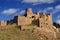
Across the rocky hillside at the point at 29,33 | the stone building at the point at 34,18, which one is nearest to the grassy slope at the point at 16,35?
the rocky hillside at the point at 29,33

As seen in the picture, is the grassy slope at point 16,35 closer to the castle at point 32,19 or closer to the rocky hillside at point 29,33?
the rocky hillside at point 29,33

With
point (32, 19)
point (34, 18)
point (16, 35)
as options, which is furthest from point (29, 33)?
point (34, 18)

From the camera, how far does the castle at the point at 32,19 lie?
36812 mm

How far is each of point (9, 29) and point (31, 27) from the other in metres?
3.40

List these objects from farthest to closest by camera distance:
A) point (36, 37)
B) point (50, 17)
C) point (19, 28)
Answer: point (50, 17), point (19, 28), point (36, 37)

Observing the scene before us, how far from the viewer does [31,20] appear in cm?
3719

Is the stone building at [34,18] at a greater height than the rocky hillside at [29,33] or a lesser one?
greater

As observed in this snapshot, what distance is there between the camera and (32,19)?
37344 millimetres

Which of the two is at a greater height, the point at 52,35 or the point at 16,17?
the point at 16,17

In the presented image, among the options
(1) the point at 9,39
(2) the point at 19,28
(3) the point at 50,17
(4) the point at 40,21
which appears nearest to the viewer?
(1) the point at 9,39

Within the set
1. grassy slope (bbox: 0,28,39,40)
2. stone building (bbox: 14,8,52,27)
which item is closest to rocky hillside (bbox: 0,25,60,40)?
grassy slope (bbox: 0,28,39,40)

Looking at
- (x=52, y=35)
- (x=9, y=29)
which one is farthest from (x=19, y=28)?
(x=52, y=35)

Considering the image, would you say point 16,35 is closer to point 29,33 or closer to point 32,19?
point 29,33

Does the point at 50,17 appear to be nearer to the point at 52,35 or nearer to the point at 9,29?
the point at 52,35
